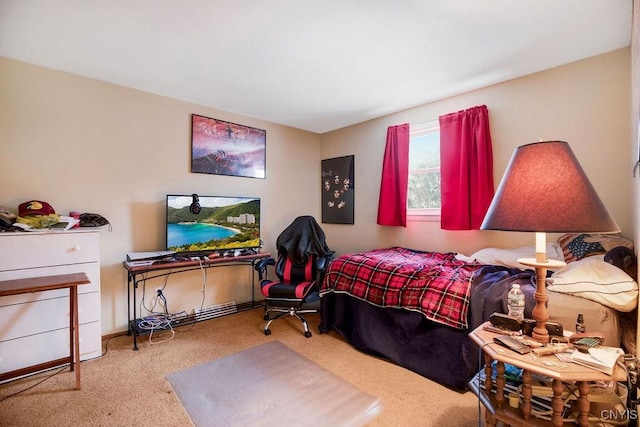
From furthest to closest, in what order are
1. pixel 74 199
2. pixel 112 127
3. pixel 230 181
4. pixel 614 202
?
pixel 230 181 < pixel 112 127 < pixel 74 199 < pixel 614 202

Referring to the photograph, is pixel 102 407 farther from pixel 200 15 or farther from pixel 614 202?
pixel 614 202

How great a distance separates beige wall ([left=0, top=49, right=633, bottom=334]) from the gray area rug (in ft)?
4.40

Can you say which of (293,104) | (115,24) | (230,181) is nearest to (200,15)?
(115,24)

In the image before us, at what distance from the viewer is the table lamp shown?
1.03 m

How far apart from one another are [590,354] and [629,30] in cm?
232

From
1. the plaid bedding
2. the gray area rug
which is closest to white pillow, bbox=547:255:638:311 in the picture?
the plaid bedding

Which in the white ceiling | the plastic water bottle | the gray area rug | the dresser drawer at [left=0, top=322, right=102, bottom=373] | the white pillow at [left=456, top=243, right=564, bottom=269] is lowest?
the gray area rug

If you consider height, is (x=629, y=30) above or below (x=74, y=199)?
above

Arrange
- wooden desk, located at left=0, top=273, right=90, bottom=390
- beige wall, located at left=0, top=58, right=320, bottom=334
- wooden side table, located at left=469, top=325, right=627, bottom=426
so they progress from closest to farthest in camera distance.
Answer: wooden side table, located at left=469, top=325, right=627, bottom=426 < wooden desk, located at left=0, top=273, right=90, bottom=390 < beige wall, located at left=0, top=58, right=320, bottom=334

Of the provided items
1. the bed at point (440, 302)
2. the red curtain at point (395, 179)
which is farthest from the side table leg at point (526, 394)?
the red curtain at point (395, 179)

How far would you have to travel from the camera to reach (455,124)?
2.96 meters

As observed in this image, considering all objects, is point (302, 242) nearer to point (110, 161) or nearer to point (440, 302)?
point (440, 302)

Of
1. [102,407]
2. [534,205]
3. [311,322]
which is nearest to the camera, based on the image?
[534,205]

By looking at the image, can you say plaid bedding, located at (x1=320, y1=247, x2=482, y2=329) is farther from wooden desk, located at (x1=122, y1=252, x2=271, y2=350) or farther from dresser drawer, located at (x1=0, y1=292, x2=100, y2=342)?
dresser drawer, located at (x1=0, y1=292, x2=100, y2=342)
